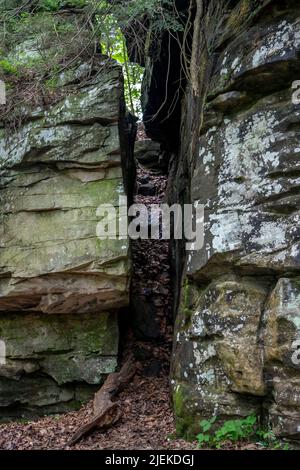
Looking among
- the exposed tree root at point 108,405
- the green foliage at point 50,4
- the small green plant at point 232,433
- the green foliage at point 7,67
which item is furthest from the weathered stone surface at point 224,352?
the green foliage at point 50,4

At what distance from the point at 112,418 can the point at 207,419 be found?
1.62 metres

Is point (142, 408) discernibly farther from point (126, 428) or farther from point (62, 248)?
point (62, 248)

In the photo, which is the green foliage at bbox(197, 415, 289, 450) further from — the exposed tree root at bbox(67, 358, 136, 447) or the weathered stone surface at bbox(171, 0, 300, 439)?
the exposed tree root at bbox(67, 358, 136, 447)

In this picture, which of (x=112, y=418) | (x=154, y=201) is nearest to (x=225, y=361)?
(x=112, y=418)

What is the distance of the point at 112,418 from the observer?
6371 millimetres

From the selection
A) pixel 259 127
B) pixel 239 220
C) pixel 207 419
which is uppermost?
pixel 259 127

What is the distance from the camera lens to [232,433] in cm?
505

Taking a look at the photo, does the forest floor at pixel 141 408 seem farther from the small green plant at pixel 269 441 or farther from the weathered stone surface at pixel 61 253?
the small green plant at pixel 269 441

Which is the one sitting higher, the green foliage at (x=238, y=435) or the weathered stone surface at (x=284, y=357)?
the weathered stone surface at (x=284, y=357)

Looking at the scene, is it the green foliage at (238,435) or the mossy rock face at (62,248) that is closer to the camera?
the green foliage at (238,435)

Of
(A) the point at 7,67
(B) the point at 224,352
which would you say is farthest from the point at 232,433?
(A) the point at 7,67

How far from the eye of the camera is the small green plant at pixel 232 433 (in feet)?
16.5

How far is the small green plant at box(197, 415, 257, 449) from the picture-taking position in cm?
503
